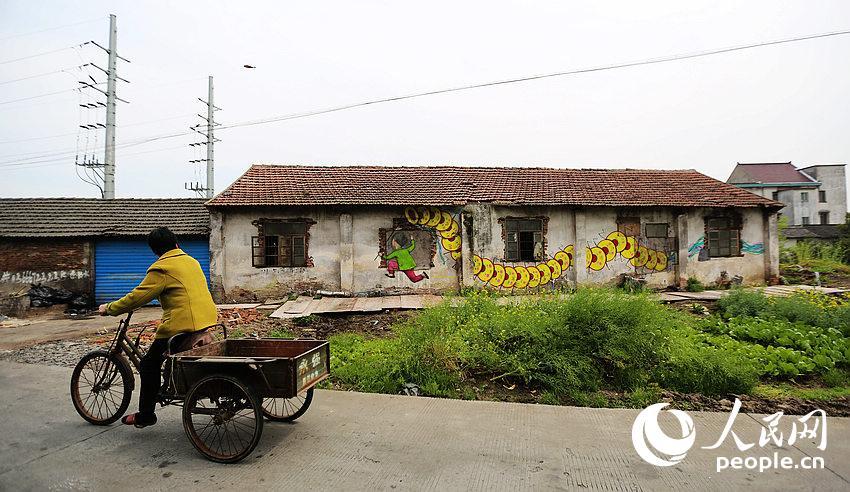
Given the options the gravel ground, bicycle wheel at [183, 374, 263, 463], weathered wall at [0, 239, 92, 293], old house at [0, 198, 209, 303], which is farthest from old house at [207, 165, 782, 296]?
bicycle wheel at [183, 374, 263, 463]

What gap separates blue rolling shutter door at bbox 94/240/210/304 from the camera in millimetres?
14898

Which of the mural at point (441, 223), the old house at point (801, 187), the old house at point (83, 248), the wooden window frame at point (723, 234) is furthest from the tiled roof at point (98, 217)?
the old house at point (801, 187)

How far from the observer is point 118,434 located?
14.6ft

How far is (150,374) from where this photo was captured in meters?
4.33

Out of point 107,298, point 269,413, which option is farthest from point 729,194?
point 107,298

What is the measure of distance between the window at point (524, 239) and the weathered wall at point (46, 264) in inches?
547

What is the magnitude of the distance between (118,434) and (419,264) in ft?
35.0

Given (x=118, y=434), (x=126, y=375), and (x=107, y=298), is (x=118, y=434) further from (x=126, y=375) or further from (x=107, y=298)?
(x=107, y=298)

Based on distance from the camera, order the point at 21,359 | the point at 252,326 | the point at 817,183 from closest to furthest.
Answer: the point at 21,359, the point at 252,326, the point at 817,183

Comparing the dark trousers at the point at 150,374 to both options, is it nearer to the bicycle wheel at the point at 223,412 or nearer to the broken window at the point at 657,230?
the bicycle wheel at the point at 223,412
